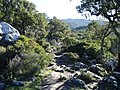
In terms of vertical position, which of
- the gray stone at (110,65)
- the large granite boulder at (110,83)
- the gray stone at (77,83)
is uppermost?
the gray stone at (77,83)

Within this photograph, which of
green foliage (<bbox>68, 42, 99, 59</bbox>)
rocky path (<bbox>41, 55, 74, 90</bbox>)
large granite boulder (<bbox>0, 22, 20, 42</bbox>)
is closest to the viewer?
rocky path (<bbox>41, 55, 74, 90</bbox>)

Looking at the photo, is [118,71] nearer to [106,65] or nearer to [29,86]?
[106,65]

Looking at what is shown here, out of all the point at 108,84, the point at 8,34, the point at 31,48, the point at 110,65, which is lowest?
the point at 110,65

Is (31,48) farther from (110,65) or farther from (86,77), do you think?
(110,65)

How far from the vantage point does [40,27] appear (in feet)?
205

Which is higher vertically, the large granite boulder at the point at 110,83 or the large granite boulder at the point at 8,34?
the large granite boulder at the point at 8,34

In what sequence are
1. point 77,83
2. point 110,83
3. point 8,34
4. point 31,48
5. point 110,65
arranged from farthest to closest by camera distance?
point 8,34 → point 110,65 → point 31,48 → point 110,83 → point 77,83

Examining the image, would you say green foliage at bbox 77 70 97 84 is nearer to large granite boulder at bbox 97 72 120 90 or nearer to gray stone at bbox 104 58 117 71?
large granite boulder at bbox 97 72 120 90

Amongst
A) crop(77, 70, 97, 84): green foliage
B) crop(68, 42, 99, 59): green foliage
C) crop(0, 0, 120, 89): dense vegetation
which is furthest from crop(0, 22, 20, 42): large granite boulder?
crop(77, 70, 97, 84): green foliage

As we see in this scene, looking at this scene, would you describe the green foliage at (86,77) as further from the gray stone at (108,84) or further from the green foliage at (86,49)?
the green foliage at (86,49)

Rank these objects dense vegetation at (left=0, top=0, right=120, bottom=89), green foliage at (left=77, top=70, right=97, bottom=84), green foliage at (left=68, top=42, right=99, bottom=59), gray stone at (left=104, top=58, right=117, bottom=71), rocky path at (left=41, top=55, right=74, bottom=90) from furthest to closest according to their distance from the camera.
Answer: green foliage at (left=68, top=42, right=99, bottom=59) < gray stone at (left=104, top=58, right=117, bottom=71) < dense vegetation at (left=0, top=0, right=120, bottom=89) < green foliage at (left=77, top=70, right=97, bottom=84) < rocky path at (left=41, top=55, right=74, bottom=90)

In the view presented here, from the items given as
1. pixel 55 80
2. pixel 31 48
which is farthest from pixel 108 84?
pixel 31 48

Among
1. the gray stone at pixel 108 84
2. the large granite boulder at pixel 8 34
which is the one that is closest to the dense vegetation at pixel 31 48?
the large granite boulder at pixel 8 34

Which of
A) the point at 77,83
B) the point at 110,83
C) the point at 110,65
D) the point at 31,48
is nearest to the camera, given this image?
the point at 77,83
